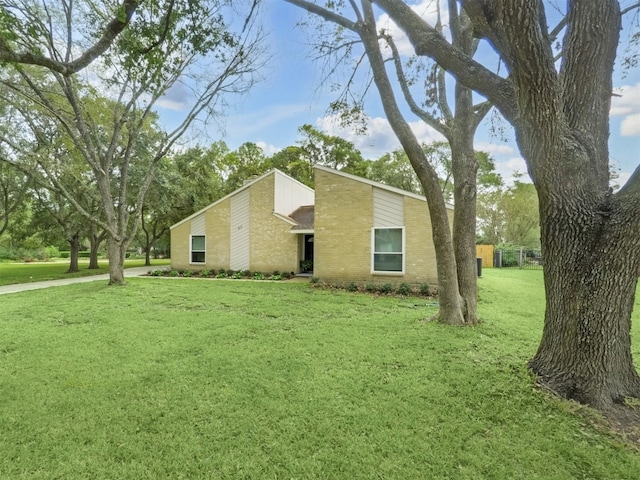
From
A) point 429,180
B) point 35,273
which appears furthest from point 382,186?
point 35,273

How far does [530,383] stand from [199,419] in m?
3.51

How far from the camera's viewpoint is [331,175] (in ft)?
40.9

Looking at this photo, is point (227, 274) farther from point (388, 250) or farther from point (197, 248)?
point (388, 250)

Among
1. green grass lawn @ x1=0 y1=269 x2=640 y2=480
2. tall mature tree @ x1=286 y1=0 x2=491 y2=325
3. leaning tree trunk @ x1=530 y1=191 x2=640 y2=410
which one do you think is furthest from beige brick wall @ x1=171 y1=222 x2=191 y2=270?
leaning tree trunk @ x1=530 y1=191 x2=640 y2=410

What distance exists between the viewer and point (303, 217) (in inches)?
648

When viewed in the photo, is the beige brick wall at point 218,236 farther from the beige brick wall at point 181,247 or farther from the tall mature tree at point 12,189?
the tall mature tree at point 12,189

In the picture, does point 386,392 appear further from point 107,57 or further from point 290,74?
point 290,74

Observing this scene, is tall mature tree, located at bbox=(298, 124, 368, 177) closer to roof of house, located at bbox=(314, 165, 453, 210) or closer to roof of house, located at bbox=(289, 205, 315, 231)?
roof of house, located at bbox=(289, 205, 315, 231)

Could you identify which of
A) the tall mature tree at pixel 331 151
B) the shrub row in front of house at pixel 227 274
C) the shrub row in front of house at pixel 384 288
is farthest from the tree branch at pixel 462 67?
the tall mature tree at pixel 331 151

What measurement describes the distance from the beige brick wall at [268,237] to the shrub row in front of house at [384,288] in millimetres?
3490

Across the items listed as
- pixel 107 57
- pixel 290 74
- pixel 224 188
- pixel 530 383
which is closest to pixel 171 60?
pixel 107 57

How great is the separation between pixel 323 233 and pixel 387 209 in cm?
270

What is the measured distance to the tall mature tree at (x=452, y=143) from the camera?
575cm

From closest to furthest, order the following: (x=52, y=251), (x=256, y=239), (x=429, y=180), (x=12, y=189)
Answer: (x=429, y=180)
(x=256, y=239)
(x=12, y=189)
(x=52, y=251)
